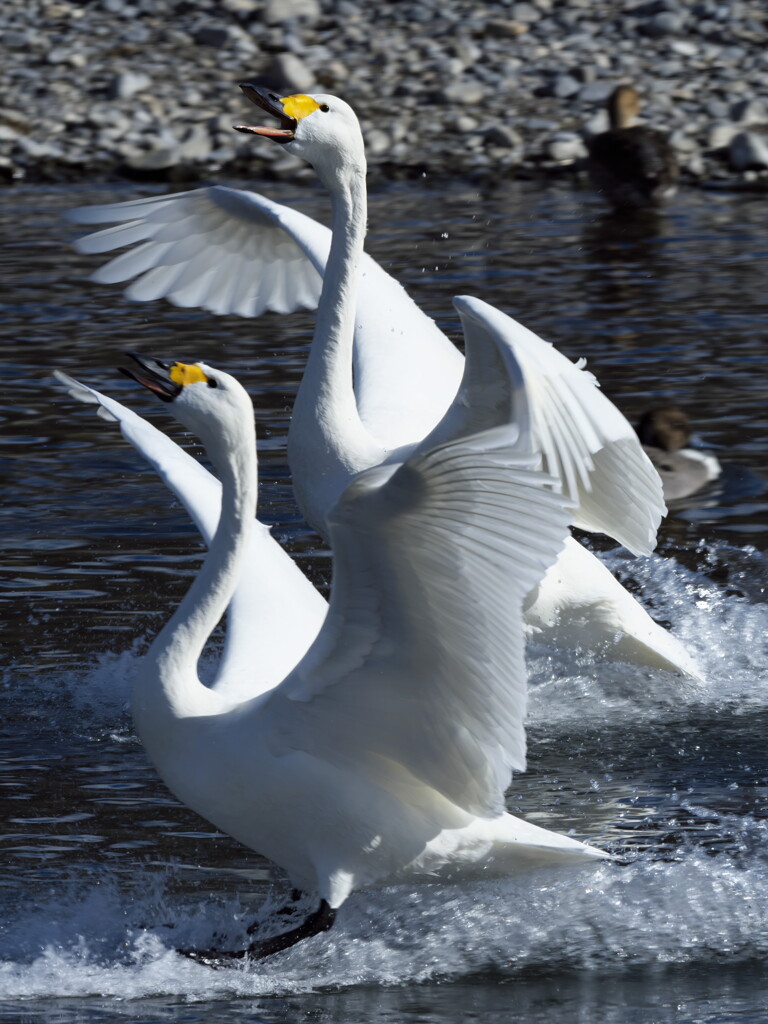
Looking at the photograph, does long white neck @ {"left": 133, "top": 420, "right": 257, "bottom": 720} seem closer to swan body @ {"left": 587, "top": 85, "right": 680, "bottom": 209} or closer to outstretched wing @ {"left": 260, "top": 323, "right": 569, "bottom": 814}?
outstretched wing @ {"left": 260, "top": 323, "right": 569, "bottom": 814}

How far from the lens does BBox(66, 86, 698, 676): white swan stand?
586 cm

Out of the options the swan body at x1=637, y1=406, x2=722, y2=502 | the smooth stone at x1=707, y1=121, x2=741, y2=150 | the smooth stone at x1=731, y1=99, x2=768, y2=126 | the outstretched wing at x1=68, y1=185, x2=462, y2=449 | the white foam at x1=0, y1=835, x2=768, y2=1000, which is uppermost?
the outstretched wing at x1=68, y1=185, x2=462, y2=449

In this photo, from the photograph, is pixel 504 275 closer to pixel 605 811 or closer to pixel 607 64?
pixel 607 64

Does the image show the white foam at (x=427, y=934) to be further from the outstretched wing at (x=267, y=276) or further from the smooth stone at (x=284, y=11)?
the smooth stone at (x=284, y=11)

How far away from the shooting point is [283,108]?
6457 millimetres

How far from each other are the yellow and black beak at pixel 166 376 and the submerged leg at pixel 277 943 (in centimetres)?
141

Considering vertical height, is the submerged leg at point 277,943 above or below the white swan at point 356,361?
below

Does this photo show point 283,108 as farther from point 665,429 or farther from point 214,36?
point 214,36

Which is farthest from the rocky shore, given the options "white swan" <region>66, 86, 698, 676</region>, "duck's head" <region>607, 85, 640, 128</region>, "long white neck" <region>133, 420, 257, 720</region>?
"long white neck" <region>133, 420, 257, 720</region>

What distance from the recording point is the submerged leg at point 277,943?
16.1ft

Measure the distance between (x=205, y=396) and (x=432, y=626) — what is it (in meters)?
0.88

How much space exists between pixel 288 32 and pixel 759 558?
46.1ft

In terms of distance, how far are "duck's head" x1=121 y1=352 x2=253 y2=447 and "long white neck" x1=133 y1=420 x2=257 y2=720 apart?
21mm

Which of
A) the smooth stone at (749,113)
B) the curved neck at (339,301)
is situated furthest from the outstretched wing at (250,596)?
the smooth stone at (749,113)
